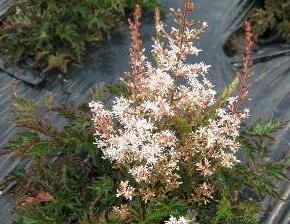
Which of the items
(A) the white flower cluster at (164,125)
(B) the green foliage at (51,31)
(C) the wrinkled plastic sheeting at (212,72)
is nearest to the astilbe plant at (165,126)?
(A) the white flower cluster at (164,125)

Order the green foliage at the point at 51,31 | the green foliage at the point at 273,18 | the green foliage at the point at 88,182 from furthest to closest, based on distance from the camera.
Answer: the green foliage at the point at 273,18 < the green foliage at the point at 51,31 < the green foliage at the point at 88,182

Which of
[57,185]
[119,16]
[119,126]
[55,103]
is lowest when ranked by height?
[57,185]

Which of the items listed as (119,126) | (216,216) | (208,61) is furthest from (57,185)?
(208,61)

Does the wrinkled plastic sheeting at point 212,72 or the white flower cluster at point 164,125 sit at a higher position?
the wrinkled plastic sheeting at point 212,72

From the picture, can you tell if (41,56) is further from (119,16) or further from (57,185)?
(57,185)

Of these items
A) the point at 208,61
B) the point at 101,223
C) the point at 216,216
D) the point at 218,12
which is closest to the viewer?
the point at 101,223

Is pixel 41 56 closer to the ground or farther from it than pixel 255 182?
farther from it

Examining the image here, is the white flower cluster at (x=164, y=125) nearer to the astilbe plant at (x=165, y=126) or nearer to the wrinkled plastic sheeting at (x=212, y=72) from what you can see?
the astilbe plant at (x=165, y=126)
